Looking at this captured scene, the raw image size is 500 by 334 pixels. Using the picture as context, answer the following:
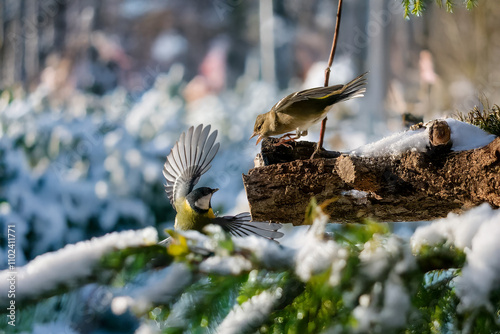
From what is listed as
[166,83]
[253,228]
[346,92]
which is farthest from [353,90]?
[166,83]

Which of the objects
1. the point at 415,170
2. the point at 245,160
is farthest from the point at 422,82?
the point at 415,170

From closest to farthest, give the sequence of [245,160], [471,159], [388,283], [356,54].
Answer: [388,283], [471,159], [245,160], [356,54]

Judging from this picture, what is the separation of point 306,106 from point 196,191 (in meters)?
0.19

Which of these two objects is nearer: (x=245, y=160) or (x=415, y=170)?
(x=415, y=170)

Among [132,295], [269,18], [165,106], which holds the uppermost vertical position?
[269,18]

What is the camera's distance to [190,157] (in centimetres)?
74

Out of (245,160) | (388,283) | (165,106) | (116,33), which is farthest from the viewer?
(116,33)

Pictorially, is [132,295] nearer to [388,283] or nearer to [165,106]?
[388,283]

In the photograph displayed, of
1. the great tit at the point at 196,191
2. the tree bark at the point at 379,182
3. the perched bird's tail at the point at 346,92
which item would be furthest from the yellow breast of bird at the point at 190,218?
the perched bird's tail at the point at 346,92

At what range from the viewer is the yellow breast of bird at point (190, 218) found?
694 millimetres

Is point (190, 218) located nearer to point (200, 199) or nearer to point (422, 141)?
point (200, 199)

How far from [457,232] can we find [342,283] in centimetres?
8

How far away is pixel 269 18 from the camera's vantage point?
298 cm

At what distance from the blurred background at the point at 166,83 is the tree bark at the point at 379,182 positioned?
0.64 ft
